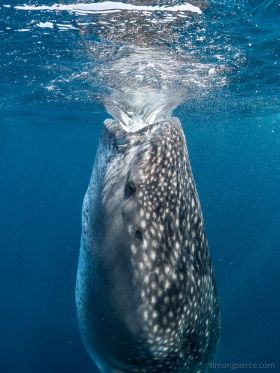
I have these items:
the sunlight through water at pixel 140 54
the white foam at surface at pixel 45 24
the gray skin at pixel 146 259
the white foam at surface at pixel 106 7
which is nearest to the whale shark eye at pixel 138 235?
the gray skin at pixel 146 259

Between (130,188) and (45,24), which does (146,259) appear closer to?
(130,188)

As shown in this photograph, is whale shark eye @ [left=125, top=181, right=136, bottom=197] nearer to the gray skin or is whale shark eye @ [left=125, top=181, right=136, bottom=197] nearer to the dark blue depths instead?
the gray skin

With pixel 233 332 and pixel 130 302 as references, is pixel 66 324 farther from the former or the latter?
pixel 130 302

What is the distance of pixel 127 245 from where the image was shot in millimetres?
3064

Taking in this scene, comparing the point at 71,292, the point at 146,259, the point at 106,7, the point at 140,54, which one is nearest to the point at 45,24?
the point at 106,7

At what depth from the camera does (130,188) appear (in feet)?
10.1

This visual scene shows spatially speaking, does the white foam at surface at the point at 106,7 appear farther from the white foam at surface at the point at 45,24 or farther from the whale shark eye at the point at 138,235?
the whale shark eye at the point at 138,235

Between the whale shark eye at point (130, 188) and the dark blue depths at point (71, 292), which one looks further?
the dark blue depths at point (71, 292)

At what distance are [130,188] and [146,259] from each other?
23.9 inches

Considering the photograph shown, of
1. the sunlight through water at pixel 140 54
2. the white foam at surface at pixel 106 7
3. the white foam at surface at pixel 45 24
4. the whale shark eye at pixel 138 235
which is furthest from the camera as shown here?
the white foam at surface at pixel 45 24

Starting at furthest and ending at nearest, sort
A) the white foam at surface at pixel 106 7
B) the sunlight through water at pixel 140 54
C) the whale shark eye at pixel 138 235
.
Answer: the sunlight through water at pixel 140 54, the white foam at surface at pixel 106 7, the whale shark eye at pixel 138 235

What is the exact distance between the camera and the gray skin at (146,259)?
3.09 m

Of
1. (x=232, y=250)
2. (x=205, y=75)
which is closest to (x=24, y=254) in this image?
(x=232, y=250)

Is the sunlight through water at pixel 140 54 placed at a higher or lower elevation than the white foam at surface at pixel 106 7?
lower
